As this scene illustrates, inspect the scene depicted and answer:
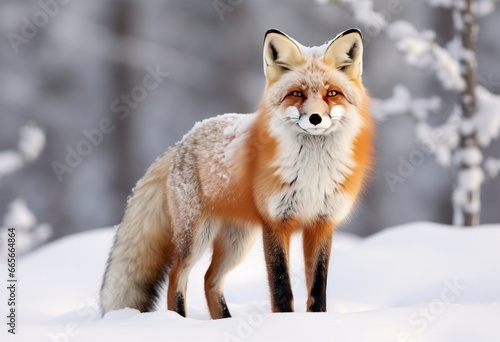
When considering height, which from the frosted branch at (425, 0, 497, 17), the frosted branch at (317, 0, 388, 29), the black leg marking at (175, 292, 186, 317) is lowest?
the black leg marking at (175, 292, 186, 317)

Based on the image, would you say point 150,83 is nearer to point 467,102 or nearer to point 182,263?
point 467,102

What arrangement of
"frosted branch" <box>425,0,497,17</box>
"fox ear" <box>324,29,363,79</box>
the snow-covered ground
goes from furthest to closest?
"frosted branch" <box>425,0,497,17</box> → "fox ear" <box>324,29,363,79</box> → the snow-covered ground

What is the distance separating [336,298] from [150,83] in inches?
457

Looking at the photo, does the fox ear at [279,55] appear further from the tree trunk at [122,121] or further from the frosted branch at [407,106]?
the tree trunk at [122,121]

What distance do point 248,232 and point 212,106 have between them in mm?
11708

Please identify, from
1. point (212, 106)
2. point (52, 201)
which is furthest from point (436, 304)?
point (52, 201)

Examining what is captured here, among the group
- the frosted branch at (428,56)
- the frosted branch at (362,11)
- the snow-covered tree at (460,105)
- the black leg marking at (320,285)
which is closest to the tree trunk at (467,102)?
the snow-covered tree at (460,105)

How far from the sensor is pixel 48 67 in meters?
15.9

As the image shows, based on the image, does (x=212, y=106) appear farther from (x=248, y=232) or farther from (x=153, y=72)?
(x=248, y=232)

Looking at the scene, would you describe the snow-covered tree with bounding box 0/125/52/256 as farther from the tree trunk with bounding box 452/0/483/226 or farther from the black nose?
the black nose

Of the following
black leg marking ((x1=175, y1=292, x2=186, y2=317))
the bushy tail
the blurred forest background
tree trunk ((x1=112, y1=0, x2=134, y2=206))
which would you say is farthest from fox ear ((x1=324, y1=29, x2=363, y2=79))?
tree trunk ((x1=112, y1=0, x2=134, y2=206))

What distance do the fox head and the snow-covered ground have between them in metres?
1.01

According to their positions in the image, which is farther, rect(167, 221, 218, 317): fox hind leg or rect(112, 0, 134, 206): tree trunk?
rect(112, 0, 134, 206): tree trunk

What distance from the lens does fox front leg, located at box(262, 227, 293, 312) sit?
12.9 feet
